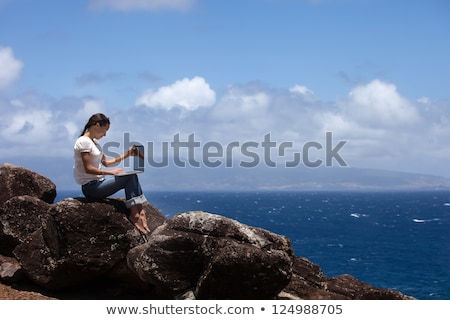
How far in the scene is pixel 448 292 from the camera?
67750 millimetres

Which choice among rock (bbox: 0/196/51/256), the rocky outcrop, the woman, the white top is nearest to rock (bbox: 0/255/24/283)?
the rocky outcrop

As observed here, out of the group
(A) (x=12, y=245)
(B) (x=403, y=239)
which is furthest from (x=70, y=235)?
(B) (x=403, y=239)

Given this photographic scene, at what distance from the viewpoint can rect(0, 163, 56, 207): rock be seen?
18073 millimetres

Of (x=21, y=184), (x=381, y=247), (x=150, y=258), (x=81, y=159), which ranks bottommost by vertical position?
(x=381, y=247)

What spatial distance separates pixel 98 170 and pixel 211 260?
3518mm

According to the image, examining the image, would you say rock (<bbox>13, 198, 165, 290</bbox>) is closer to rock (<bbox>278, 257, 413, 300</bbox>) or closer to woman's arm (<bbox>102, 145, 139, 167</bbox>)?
woman's arm (<bbox>102, 145, 139, 167</bbox>)

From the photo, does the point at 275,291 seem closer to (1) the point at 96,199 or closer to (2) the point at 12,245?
(1) the point at 96,199

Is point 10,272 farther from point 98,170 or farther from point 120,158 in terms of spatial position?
point 120,158

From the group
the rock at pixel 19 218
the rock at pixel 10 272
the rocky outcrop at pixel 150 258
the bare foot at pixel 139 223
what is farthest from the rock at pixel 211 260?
the rock at pixel 19 218

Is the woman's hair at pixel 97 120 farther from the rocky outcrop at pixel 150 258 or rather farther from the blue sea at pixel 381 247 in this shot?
the blue sea at pixel 381 247

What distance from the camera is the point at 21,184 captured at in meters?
18.2

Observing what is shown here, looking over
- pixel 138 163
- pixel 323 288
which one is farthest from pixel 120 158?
pixel 323 288

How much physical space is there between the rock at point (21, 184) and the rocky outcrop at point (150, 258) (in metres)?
1.06
